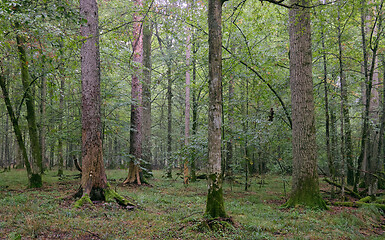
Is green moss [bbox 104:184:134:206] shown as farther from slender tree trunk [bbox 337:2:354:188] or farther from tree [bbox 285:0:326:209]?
slender tree trunk [bbox 337:2:354:188]

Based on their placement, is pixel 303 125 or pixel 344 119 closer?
pixel 303 125

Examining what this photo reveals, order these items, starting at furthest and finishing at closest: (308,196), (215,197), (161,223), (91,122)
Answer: (308,196) < (91,122) < (161,223) < (215,197)

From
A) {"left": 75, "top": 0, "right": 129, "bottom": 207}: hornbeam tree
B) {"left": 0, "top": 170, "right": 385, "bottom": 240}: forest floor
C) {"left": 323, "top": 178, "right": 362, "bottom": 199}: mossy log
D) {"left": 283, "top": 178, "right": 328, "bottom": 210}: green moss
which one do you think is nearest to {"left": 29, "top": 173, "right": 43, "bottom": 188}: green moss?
{"left": 0, "top": 170, "right": 385, "bottom": 240}: forest floor

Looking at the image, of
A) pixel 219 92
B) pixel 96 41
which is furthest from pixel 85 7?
pixel 219 92

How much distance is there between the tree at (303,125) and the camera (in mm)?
7699

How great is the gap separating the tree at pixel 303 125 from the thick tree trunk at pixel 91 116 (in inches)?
242

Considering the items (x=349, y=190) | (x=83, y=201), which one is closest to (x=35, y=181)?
(x=83, y=201)

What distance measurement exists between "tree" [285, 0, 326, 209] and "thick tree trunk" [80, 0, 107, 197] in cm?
616

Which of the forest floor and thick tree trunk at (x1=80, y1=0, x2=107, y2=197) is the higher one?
thick tree trunk at (x1=80, y1=0, x2=107, y2=197)

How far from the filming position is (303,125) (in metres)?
7.98

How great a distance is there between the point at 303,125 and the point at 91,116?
6.85 metres

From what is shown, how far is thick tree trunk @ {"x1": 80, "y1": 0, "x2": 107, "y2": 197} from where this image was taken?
7.04 m

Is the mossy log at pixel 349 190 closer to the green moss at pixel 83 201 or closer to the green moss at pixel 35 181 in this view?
the green moss at pixel 83 201

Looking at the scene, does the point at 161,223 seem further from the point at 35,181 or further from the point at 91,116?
the point at 35,181
